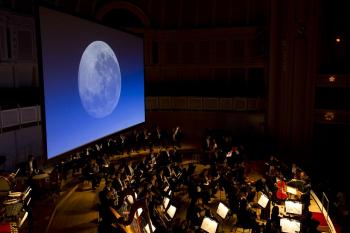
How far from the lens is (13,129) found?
14125 mm

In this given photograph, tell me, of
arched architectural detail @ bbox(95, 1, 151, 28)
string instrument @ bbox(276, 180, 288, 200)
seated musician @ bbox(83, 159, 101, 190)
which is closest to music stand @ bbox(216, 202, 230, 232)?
string instrument @ bbox(276, 180, 288, 200)

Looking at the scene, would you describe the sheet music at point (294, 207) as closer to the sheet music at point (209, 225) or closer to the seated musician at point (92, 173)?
the sheet music at point (209, 225)

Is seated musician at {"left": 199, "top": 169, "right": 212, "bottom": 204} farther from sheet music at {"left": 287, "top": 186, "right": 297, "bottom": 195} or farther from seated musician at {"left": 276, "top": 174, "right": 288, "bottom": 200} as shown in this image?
sheet music at {"left": 287, "top": 186, "right": 297, "bottom": 195}

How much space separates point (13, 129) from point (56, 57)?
→ 844 centimetres

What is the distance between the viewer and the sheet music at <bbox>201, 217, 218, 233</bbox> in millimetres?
7816

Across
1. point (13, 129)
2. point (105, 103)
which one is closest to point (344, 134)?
point (105, 103)

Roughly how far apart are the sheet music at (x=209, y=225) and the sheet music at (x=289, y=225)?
1.72 meters

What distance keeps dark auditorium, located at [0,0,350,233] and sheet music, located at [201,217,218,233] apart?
3cm

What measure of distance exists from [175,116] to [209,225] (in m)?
14.6

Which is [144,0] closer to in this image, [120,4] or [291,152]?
[120,4]

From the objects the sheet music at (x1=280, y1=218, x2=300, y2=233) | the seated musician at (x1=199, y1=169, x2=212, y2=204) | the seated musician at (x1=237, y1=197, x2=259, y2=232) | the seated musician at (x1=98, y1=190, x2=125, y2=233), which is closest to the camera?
the seated musician at (x1=98, y1=190, x2=125, y2=233)

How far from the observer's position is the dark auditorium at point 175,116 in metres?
7.93

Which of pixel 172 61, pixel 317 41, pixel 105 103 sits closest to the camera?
pixel 105 103

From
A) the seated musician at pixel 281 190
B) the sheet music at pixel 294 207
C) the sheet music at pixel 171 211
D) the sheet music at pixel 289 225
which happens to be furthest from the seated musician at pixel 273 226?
the seated musician at pixel 281 190
